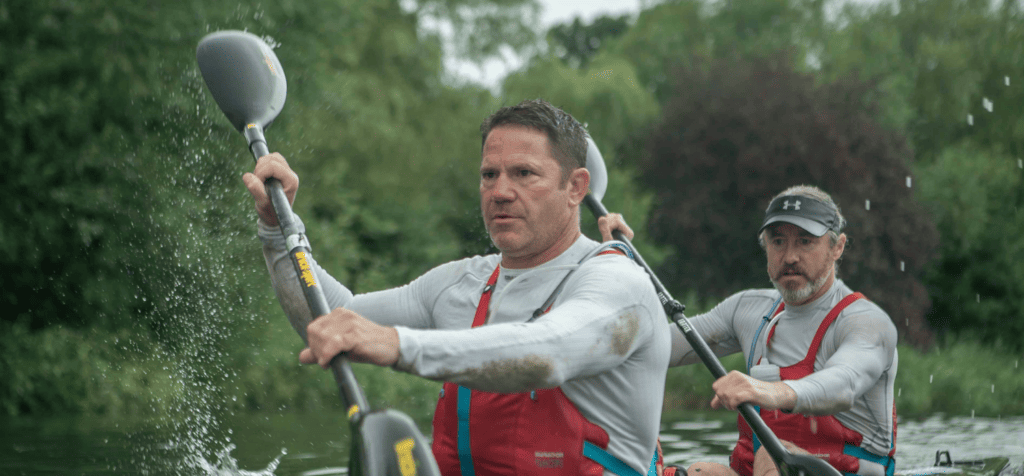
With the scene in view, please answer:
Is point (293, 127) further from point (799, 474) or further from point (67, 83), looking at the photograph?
point (799, 474)

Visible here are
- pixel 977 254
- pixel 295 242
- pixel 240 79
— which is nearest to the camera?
pixel 295 242

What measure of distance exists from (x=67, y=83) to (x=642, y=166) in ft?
38.4

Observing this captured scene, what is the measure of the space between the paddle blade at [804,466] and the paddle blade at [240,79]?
2.09 meters

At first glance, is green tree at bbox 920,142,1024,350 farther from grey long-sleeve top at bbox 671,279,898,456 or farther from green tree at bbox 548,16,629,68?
green tree at bbox 548,16,629,68

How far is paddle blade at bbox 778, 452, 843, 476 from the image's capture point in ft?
10.6

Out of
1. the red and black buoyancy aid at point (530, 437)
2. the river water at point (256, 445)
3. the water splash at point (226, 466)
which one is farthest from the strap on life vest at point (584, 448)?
the water splash at point (226, 466)

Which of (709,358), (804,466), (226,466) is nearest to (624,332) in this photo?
(804,466)

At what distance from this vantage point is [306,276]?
2.42m

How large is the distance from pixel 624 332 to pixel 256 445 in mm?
5601

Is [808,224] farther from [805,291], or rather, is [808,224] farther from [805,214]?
[805,291]

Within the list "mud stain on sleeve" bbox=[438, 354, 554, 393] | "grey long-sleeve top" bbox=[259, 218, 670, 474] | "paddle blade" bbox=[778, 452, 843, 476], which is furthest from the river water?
"mud stain on sleeve" bbox=[438, 354, 554, 393]

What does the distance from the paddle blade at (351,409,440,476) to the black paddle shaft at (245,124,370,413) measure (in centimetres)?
5

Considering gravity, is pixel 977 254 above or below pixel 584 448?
above

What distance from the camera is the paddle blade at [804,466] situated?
3234 mm
